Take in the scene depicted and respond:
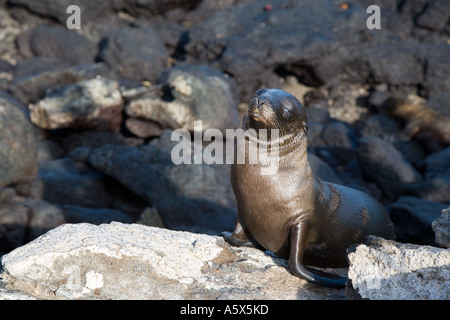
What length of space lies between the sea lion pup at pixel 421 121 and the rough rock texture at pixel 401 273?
988cm

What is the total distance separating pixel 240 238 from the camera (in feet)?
14.5

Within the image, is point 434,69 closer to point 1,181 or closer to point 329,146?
point 329,146

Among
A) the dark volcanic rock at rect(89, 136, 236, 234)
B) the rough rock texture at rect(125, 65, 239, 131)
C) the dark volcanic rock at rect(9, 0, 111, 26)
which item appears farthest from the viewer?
the dark volcanic rock at rect(9, 0, 111, 26)

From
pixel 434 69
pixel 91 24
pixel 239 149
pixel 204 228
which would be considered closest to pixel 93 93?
pixel 204 228

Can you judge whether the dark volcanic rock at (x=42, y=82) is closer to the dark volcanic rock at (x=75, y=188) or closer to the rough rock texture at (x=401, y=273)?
the dark volcanic rock at (x=75, y=188)

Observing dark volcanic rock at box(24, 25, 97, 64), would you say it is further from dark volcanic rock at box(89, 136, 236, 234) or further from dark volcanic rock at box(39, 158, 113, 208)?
dark volcanic rock at box(89, 136, 236, 234)

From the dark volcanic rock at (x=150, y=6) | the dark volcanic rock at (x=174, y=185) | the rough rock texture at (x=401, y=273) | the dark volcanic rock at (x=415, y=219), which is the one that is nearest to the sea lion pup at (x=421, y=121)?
the dark volcanic rock at (x=415, y=219)

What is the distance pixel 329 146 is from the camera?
480 inches

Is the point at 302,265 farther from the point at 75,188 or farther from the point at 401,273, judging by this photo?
the point at 75,188

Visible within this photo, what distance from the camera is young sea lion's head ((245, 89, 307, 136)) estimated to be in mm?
3834

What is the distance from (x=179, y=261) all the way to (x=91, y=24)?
45.3ft

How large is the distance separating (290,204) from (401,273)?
104 centimetres

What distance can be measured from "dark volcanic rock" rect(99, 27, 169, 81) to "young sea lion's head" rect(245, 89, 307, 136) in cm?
1032

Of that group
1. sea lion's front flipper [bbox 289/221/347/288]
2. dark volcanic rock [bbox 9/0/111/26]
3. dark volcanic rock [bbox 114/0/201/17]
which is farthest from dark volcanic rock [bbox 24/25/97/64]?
sea lion's front flipper [bbox 289/221/347/288]
